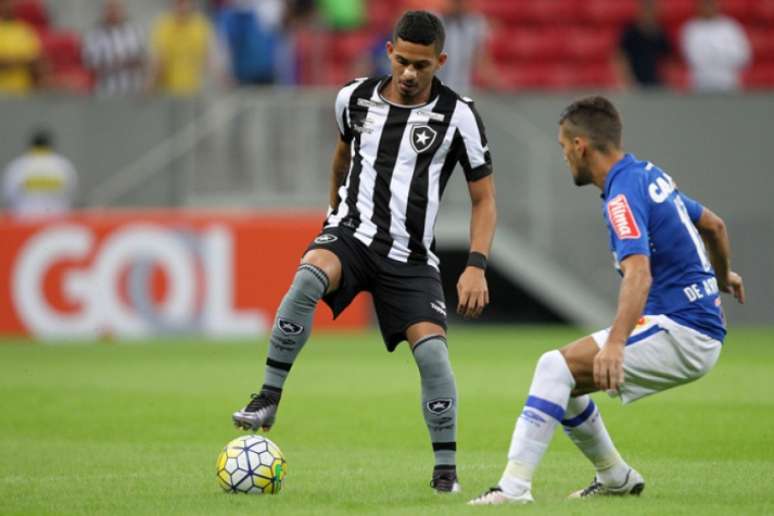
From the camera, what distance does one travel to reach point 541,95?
1816 cm

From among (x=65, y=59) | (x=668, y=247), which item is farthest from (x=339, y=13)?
(x=668, y=247)

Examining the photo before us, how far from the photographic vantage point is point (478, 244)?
7.11m

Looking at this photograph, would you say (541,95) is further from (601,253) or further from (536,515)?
(536,515)

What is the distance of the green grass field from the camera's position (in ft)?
22.0

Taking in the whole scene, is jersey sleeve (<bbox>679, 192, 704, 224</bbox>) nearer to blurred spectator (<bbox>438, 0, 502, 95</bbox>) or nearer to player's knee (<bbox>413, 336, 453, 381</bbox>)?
player's knee (<bbox>413, 336, 453, 381</bbox>)

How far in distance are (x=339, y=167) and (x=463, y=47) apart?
33.2 feet

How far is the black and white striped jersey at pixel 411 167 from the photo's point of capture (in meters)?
7.14

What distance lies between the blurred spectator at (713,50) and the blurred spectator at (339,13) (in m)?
4.47

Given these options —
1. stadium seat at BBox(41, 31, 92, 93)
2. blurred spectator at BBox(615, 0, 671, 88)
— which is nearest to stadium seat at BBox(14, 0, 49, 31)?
stadium seat at BBox(41, 31, 92, 93)

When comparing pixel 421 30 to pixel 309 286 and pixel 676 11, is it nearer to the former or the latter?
pixel 309 286

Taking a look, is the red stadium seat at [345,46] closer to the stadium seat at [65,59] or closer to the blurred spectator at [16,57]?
the stadium seat at [65,59]

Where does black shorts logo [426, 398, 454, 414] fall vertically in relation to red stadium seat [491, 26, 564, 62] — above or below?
above

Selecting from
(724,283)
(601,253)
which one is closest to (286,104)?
(601,253)

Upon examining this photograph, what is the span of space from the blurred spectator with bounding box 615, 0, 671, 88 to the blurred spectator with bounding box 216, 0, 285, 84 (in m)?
4.40
